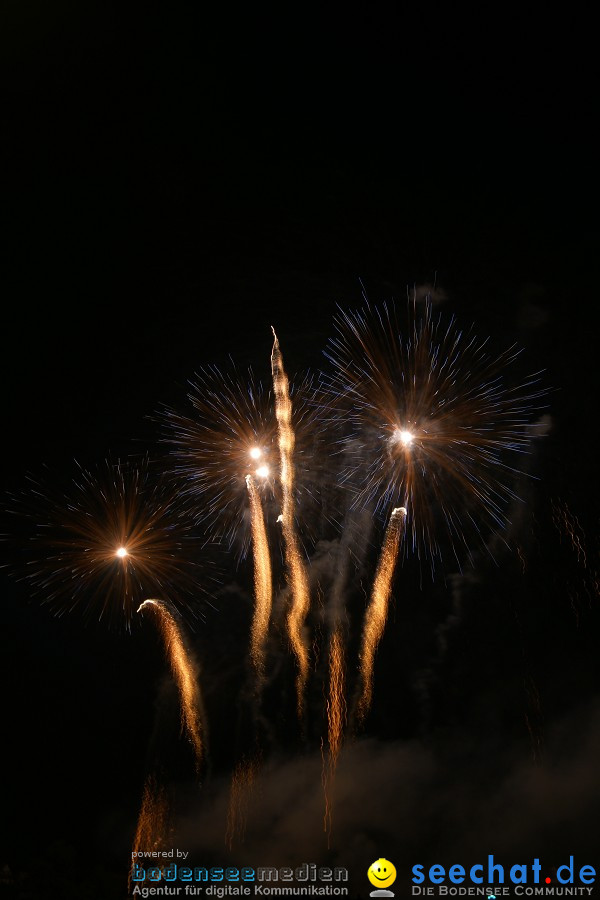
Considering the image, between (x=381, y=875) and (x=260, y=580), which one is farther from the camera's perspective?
(x=381, y=875)

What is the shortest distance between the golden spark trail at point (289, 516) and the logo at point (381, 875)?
51.8 ft

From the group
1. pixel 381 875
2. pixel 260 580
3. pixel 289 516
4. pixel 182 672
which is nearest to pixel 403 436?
pixel 289 516

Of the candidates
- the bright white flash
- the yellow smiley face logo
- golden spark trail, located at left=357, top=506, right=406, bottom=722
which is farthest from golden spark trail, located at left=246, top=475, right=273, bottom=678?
the yellow smiley face logo

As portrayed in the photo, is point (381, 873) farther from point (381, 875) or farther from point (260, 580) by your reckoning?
point (260, 580)

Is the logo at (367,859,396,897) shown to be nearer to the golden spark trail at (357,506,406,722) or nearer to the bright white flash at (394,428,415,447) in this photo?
the golden spark trail at (357,506,406,722)

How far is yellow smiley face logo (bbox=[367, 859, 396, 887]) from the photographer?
24531 millimetres

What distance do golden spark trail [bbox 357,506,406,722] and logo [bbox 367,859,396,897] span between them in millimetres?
13371

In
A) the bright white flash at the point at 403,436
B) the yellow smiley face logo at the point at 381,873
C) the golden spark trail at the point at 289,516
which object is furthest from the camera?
the yellow smiley face logo at the point at 381,873

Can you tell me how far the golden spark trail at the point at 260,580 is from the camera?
1495cm

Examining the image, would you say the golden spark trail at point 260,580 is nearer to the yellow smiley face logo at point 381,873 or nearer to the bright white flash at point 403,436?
the bright white flash at point 403,436

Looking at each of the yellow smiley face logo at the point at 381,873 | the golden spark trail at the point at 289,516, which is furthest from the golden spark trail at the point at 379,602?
the yellow smiley face logo at the point at 381,873

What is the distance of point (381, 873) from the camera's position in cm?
2538

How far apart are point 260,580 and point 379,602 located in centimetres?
301

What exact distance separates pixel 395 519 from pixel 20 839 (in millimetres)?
29308
